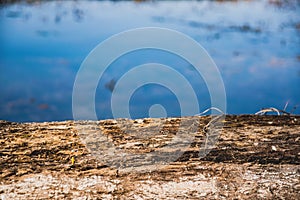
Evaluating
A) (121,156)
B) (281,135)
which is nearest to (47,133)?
(121,156)

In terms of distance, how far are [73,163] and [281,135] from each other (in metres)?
1.46

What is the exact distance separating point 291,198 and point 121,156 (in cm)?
101

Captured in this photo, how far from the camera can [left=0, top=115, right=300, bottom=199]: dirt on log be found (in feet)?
7.82

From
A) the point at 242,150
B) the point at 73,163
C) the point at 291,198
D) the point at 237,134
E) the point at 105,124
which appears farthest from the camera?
the point at 105,124

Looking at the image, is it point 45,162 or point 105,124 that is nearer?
point 45,162

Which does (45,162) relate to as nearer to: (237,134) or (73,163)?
(73,163)

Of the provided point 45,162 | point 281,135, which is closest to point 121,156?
point 45,162

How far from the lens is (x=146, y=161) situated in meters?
2.65

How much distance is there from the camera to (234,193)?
7.73 feet

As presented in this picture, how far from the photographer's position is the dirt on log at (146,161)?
2383mm

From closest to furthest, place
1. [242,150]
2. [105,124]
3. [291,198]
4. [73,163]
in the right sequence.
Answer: [291,198], [73,163], [242,150], [105,124]

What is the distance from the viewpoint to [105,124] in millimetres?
3289

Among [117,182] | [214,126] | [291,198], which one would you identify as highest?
[214,126]

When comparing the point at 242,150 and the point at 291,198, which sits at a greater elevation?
the point at 242,150
